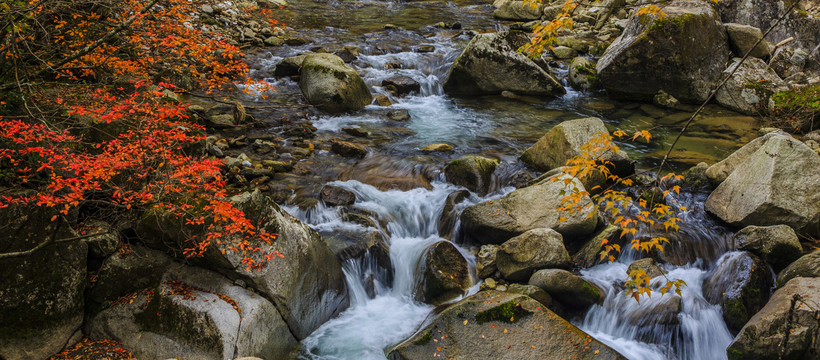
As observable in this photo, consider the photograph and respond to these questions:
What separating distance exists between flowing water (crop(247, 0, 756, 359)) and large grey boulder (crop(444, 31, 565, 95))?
432mm

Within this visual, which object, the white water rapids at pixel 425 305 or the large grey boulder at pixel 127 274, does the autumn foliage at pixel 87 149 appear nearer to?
the large grey boulder at pixel 127 274

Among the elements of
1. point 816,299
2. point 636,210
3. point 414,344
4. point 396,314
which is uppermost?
point 816,299

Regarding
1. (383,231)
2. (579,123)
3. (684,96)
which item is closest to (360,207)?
(383,231)

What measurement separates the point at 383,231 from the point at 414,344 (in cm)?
253

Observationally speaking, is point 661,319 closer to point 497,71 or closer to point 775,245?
point 775,245

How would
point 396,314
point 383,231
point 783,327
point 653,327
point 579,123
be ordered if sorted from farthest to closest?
point 579,123 < point 383,231 < point 396,314 < point 653,327 < point 783,327

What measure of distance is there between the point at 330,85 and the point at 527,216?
6.91m

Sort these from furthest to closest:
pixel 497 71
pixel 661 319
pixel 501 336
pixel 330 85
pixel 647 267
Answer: pixel 497 71, pixel 330 85, pixel 647 267, pixel 661 319, pixel 501 336

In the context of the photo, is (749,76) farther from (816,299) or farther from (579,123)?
(816,299)

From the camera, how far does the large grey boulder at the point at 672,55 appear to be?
12.5 metres

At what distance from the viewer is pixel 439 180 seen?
366 inches

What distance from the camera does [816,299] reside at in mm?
5266

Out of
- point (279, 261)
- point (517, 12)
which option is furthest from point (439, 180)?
point (517, 12)

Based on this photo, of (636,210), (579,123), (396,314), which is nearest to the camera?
(396,314)
